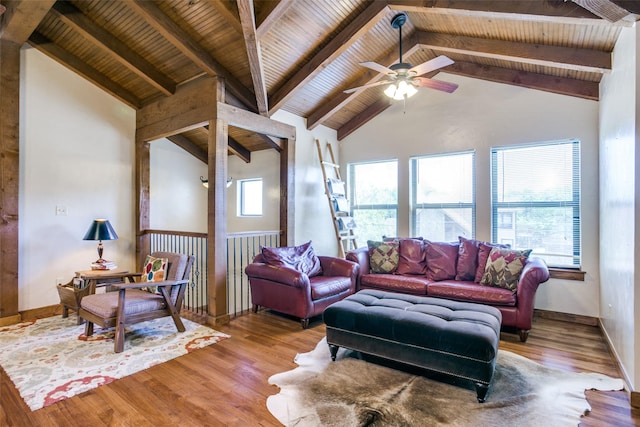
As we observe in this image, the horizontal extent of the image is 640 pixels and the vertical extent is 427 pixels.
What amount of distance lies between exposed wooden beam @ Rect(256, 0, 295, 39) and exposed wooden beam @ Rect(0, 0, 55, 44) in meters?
2.05

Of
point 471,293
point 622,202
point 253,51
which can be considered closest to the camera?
point 622,202

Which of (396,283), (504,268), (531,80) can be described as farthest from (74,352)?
(531,80)

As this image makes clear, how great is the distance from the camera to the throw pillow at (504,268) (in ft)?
11.8

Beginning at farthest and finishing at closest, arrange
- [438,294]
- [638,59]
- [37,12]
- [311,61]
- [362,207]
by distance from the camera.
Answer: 1. [362,207]
2. [311,61]
3. [438,294]
4. [37,12]
5. [638,59]

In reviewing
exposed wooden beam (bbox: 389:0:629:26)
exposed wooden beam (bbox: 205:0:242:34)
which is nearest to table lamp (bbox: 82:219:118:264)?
exposed wooden beam (bbox: 205:0:242:34)

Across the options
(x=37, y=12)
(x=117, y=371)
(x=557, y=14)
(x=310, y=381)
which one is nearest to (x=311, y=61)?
(x=557, y=14)

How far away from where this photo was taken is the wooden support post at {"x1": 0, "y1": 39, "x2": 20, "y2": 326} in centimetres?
383

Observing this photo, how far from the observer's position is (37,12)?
342cm

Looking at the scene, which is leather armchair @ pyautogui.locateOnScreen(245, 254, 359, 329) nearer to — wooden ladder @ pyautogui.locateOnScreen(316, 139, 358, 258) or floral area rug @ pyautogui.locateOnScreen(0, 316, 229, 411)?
floral area rug @ pyautogui.locateOnScreen(0, 316, 229, 411)

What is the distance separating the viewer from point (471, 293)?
3.64 m

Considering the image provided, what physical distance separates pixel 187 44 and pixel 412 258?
12.5 feet

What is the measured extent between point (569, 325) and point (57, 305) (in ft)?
21.1

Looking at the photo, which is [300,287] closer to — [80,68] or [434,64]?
[434,64]

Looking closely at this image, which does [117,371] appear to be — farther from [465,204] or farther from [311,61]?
[465,204]
